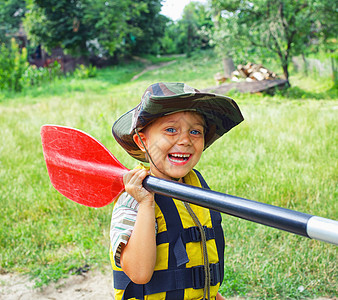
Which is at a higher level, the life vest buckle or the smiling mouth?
the smiling mouth

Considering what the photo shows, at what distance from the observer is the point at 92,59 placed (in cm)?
2070

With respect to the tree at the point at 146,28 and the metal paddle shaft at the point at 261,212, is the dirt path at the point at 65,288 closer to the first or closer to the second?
the metal paddle shaft at the point at 261,212

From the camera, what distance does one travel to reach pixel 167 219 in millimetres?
1356

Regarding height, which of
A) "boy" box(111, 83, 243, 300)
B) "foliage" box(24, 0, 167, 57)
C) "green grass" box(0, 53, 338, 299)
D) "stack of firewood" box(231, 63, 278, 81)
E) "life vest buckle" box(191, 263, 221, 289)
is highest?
"foliage" box(24, 0, 167, 57)

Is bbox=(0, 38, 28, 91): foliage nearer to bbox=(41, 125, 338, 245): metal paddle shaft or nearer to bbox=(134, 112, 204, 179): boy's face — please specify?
bbox=(41, 125, 338, 245): metal paddle shaft

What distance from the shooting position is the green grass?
2.26 m

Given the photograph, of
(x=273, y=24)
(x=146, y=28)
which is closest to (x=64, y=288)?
(x=273, y=24)

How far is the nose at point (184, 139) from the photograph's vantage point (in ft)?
4.45

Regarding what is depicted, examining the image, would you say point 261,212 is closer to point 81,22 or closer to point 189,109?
point 189,109

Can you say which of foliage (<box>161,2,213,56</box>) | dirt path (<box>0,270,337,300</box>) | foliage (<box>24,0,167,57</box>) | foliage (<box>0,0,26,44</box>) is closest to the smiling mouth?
dirt path (<box>0,270,337,300</box>)

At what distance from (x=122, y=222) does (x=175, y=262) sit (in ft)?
0.77

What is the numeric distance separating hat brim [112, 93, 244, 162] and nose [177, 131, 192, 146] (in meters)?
0.08

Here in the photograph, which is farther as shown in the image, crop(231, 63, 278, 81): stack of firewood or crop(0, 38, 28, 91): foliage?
crop(0, 38, 28, 91): foliage

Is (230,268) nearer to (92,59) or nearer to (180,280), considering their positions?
(180,280)
